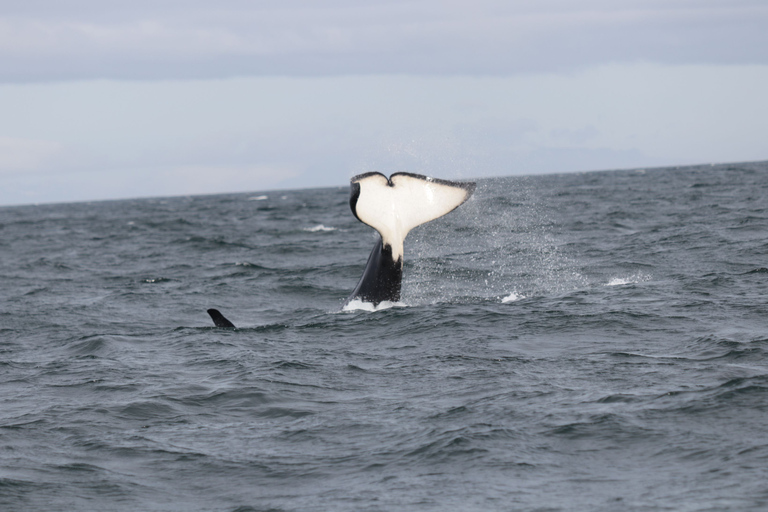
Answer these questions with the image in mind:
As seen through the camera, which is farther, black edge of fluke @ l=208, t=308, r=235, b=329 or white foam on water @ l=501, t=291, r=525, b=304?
white foam on water @ l=501, t=291, r=525, b=304

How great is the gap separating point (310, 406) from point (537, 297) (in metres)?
6.63

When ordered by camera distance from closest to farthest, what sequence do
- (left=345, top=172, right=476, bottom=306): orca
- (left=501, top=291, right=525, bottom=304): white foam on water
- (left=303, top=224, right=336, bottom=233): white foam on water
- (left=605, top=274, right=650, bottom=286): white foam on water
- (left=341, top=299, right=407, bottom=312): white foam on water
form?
(left=345, top=172, right=476, bottom=306): orca → (left=341, top=299, right=407, bottom=312): white foam on water → (left=501, top=291, right=525, bottom=304): white foam on water → (left=605, top=274, right=650, bottom=286): white foam on water → (left=303, top=224, right=336, bottom=233): white foam on water

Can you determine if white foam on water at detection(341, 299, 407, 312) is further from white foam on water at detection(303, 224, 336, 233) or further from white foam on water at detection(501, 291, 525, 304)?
white foam on water at detection(303, 224, 336, 233)

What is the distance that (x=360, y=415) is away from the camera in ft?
25.4

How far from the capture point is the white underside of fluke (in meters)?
11.6

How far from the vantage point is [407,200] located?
38.4 ft

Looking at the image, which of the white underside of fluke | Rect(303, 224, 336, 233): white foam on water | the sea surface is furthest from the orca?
Rect(303, 224, 336, 233): white foam on water

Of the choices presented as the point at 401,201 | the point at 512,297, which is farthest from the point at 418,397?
the point at 512,297

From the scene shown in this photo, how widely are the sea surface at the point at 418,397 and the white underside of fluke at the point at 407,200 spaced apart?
55.0 inches

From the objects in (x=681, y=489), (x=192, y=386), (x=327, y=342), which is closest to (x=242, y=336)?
(x=327, y=342)

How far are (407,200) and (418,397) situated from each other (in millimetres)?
4102

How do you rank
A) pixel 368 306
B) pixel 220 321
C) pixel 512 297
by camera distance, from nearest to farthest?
1. pixel 220 321
2. pixel 368 306
3. pixel 512 297

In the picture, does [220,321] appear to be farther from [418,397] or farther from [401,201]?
[418,397]

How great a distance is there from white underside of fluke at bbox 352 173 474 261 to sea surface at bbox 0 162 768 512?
1.40 m
